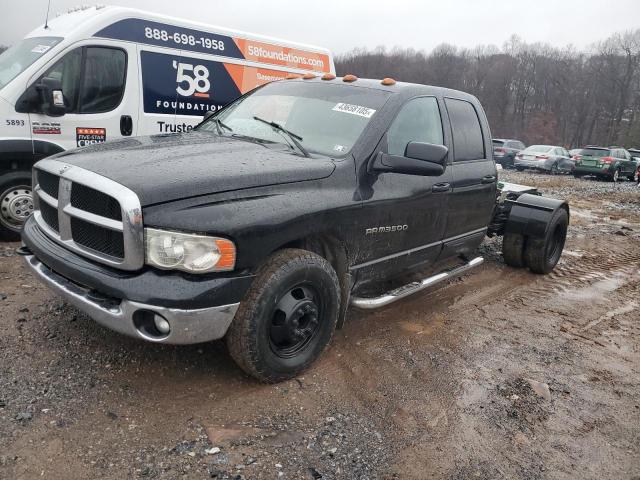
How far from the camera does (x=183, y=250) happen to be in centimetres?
254

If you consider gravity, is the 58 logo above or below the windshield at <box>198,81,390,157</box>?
above

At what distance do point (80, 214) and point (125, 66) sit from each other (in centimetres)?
413

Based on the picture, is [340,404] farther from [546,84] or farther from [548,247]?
[546,84]

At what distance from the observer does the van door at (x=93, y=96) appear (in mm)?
5734

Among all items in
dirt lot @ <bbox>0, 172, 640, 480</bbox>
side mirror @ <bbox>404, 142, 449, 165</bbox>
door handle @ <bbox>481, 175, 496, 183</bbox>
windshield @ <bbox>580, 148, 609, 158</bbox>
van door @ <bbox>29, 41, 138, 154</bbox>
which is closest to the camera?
dirt lot @ <bbox>0, 172, 640, 480</bbox>

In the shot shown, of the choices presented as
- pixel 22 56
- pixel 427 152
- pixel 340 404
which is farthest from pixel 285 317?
pixel 22 56

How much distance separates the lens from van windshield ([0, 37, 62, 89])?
560 cm

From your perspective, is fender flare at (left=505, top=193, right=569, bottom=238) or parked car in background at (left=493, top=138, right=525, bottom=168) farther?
parked car in background at (left=493, top=138, right=525, bottom=168)

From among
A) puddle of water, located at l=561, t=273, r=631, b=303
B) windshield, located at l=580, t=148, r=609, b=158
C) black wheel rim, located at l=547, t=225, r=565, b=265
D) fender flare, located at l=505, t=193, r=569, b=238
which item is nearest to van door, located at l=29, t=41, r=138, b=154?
fender flare, located at l=505, t=193, r=569, b=238

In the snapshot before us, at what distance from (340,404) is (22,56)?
216 inches

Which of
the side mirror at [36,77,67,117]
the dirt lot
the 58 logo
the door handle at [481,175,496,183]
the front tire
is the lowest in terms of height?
the front tire

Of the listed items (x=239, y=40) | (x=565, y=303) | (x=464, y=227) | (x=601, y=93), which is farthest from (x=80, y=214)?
(x=601, y=93)

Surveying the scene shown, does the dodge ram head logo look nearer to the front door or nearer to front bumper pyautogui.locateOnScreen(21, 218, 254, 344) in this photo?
the front door

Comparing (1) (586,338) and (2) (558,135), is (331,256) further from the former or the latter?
(2) (558,135)
